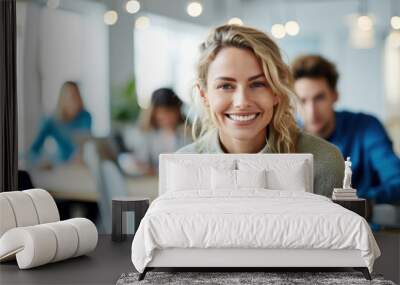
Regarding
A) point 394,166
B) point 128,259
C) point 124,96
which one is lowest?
point 128,259

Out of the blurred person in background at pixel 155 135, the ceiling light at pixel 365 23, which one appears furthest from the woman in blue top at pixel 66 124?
the ceiling light at pixel 365 23

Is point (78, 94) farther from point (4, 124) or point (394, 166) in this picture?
point (394, 166)

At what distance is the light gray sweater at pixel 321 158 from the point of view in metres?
7.15

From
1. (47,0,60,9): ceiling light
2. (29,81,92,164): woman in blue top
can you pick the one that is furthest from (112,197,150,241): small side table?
(47,0,60,9): ceiling light

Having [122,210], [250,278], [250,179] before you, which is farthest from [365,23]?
[250,278]

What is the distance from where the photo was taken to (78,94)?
7434mm

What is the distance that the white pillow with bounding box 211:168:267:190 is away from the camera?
6.42 m

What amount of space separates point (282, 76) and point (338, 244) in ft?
8.54

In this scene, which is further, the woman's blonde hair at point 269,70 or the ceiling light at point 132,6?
the ceiling light at point 132,6

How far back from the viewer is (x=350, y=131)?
7250mm

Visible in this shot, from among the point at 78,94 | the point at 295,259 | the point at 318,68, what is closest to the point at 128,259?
the point at 295,259

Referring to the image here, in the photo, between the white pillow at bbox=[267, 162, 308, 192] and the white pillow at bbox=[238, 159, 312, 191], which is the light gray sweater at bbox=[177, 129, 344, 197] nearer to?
the white pillow at bbox=[238, 159, 312, 191]

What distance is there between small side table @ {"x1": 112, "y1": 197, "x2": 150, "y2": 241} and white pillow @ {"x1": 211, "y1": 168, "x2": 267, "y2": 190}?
814mm

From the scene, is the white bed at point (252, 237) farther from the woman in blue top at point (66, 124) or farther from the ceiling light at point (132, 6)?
the ceiling light at point (132, 6)
